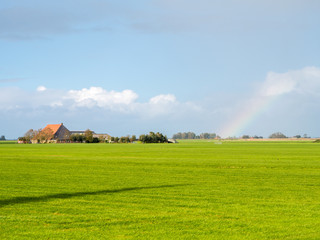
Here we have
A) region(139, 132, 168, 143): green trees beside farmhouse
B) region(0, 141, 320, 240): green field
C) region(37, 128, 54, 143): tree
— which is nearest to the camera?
region(0, 141, 320, 240): green field

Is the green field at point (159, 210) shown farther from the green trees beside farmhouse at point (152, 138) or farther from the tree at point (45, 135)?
the tree at point (45, 135)

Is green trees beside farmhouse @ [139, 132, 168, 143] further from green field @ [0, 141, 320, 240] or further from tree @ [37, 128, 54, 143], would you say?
green field @ [0, 141, 320, 240]

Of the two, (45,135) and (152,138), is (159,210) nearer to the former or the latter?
(152,138)

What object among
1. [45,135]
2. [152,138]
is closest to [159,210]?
→ [152,138]

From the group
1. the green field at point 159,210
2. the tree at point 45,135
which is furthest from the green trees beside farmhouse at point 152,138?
the green field at point 159,210

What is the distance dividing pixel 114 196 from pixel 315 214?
6.70m

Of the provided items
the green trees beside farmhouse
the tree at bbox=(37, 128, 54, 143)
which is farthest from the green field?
the tree at bbox=(37, 128, 54, 143)

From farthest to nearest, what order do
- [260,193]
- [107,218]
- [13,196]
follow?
[260,193], [13,196], [107,218]

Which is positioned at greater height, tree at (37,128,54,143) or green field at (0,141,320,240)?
tree at (37,128,54,143)

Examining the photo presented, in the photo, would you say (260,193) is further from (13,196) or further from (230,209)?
(13,196)

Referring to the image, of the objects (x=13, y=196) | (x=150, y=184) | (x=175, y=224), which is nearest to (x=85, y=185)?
(x=150, y=184)

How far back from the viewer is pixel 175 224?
9789 mm

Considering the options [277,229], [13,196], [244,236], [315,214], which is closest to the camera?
[244,236]

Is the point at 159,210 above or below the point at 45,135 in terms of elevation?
below
